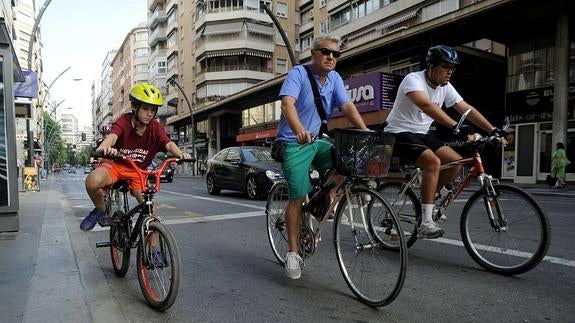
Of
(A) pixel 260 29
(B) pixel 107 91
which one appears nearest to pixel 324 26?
(A) pixel 260 29

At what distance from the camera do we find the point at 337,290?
11.8 ft

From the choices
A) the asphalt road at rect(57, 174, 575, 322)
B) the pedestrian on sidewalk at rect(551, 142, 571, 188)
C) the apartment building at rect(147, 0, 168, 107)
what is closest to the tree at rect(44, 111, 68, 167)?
the apartment building at rect(147, 0, 168, 107)

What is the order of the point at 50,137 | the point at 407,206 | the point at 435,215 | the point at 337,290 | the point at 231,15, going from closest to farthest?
1. the point at 337,290
2. the point at 435,215
3. the point at 407,206
4. the point at 231,15
5. the point at 50,137

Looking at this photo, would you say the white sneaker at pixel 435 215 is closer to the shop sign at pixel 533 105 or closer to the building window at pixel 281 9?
the shop sign at pixel 533 105

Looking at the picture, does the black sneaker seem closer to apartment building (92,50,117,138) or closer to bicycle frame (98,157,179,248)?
bicycle frame (98,157,179,248)

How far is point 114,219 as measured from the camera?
4.01 metres

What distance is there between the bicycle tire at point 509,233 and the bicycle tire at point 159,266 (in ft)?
8.53

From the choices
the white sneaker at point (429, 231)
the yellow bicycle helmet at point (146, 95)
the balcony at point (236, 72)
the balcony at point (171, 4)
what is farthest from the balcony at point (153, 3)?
the white sneaker at point (429, 231)

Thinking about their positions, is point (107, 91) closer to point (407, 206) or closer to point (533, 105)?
point (533, 105)

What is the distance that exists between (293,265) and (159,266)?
1044 mm

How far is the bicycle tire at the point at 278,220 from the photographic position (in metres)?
4.27

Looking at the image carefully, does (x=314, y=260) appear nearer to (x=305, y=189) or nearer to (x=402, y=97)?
(x=305, y=189)

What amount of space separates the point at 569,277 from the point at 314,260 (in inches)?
84.8

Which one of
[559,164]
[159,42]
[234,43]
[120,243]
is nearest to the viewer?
[120,243]
